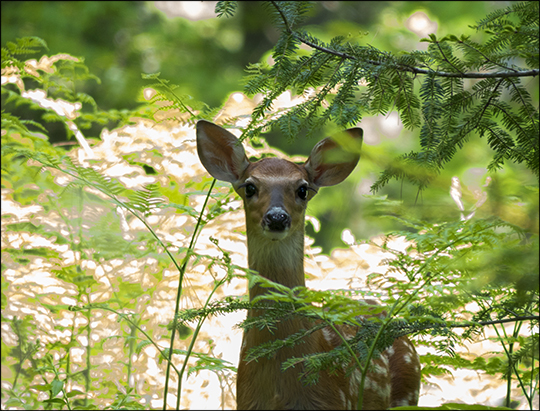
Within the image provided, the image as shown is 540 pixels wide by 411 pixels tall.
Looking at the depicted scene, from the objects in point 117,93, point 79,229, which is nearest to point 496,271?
point 79,229

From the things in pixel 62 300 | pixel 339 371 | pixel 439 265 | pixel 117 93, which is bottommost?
pixel 339 371

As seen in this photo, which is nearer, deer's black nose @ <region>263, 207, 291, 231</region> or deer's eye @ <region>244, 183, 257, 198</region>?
deer's black nose @ <region>263, 207, 291, 231</region>

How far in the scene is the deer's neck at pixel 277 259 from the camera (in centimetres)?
252

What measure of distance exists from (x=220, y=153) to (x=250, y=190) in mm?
221

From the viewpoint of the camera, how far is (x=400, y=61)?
67.3 inches

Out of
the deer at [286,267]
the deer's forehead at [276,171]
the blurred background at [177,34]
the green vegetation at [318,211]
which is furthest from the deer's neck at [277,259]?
the blurred background at [177,34]

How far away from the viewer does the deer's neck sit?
252 cm

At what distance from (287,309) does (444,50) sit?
883 millimetres

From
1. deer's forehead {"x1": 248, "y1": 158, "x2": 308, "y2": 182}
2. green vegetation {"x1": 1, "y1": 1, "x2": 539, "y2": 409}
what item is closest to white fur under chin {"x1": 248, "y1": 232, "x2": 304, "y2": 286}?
green vegetation {"x1": 1, "y1": 1, "x2": 539, "y2": 409}

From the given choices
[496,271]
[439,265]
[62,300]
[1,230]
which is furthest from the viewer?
[1,230]

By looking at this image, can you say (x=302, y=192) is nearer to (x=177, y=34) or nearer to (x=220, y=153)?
(x=220, y=153)

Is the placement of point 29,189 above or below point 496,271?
above

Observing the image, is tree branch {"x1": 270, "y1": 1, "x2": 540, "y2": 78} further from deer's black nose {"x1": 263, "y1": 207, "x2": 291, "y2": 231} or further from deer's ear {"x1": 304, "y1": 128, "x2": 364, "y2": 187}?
deer's ear {"x1": 304, "y1": 128, "x2": 364, "y2": 187}

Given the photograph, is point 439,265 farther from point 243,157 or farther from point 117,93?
point 117,93
